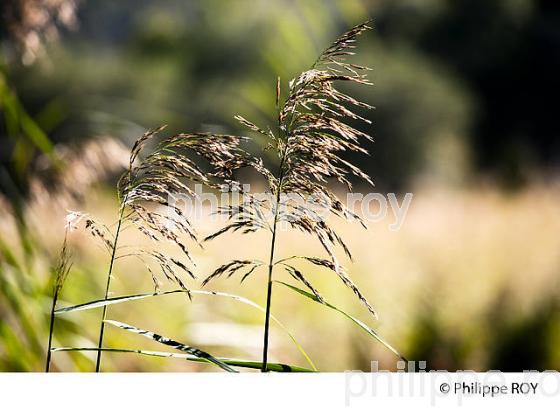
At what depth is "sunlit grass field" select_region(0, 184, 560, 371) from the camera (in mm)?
1626

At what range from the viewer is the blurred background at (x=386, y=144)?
1.64 metres

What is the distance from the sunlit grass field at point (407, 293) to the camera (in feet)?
5.33

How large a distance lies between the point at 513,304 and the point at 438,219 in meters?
0.33

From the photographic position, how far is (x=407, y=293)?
5.85 feet

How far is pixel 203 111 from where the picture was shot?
1757 millimetres

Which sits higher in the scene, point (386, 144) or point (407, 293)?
point (386, 144)

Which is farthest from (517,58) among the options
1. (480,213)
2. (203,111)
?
(203,111)

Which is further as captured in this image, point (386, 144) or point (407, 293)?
point (386, 144)

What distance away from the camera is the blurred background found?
64.4 inches

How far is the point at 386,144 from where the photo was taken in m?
2.02

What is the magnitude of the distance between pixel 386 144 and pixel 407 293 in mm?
489
